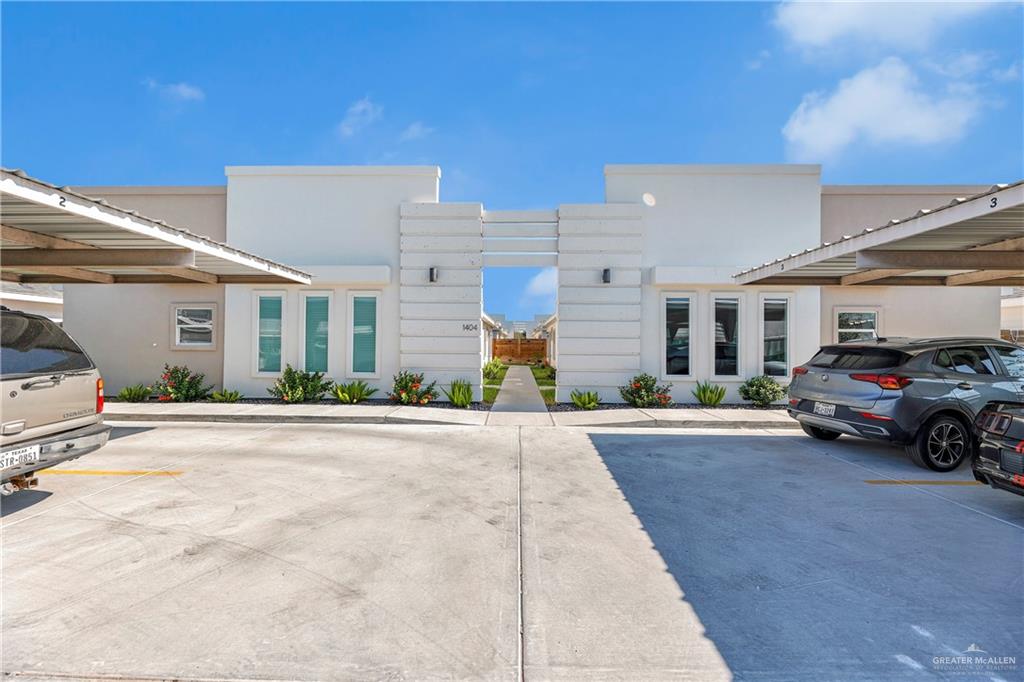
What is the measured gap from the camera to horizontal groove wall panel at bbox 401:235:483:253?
12.0 m

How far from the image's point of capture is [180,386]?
462 inches

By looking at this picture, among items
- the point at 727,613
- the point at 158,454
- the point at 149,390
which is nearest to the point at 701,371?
the point at 727,613

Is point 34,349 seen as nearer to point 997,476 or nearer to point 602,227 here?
point 997,476

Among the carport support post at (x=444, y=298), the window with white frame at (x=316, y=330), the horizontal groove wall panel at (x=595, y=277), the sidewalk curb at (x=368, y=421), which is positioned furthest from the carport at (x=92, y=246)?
the horizontal groove wall panel at (x=595, y=277)

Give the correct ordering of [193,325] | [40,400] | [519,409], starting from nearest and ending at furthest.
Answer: [40,400] < [519,409] < [193,325]

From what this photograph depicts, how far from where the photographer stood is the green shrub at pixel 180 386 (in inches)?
461

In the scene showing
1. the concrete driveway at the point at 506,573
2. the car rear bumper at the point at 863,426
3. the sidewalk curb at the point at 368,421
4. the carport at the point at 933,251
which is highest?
the carport at the point at 933,251

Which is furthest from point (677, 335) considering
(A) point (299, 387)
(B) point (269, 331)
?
(B) point (269, 331)

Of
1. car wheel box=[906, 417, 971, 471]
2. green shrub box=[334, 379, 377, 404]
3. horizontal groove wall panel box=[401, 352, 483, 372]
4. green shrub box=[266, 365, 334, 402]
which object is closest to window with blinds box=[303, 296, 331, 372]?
green shrub box=[266, 365, 334, 402]

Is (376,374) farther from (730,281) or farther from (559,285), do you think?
(730,281)

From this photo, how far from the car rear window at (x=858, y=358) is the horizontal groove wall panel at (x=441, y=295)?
7348 mm

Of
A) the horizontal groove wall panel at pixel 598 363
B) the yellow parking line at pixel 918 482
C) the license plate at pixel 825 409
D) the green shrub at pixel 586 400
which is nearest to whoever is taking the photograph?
the yellow parking line at pixel 918 482

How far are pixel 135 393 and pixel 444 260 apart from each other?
819 cm

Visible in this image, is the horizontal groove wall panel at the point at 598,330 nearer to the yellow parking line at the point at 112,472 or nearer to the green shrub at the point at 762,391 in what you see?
the green shrub at the point at 762,391
